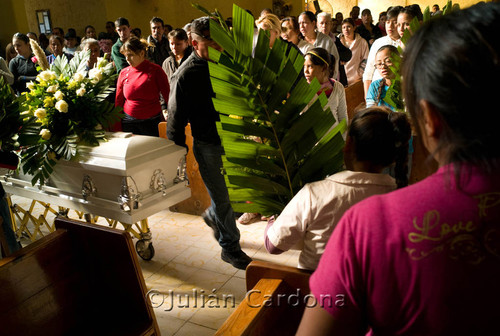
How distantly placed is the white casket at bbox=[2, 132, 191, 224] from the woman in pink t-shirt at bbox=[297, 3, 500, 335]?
7.23ft

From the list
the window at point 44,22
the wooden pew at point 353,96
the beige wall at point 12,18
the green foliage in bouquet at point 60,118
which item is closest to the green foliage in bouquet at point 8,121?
the green foliage in bouquet at point 60,118

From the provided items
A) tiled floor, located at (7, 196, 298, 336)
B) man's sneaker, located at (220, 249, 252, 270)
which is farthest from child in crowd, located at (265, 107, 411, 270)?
man's sneaker, located at (220, 249, 252, 270)

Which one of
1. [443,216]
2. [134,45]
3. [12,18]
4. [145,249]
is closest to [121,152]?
[145,249]

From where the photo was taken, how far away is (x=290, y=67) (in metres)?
1.75

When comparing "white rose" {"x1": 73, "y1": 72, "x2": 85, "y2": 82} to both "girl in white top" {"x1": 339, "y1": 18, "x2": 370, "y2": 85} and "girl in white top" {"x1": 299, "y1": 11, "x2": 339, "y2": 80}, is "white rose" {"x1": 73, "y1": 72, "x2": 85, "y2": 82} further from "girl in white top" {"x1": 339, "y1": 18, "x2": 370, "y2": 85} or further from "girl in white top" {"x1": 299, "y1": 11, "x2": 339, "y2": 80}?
"girl in white top" {"x1": 339, "y1": 18, "x2": 370, "y2": 85}

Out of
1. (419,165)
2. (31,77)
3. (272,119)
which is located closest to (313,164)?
(272,119)

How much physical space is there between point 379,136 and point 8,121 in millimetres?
2551

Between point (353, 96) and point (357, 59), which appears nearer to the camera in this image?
point (353, 96)

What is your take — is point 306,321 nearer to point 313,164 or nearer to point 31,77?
point 313,164

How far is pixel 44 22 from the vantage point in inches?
437

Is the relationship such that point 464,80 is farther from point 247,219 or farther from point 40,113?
point 247,219

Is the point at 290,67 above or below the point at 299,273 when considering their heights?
above

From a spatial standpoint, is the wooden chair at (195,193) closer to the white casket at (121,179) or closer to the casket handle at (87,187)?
the white casket at (121,179)

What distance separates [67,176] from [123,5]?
10.4m
